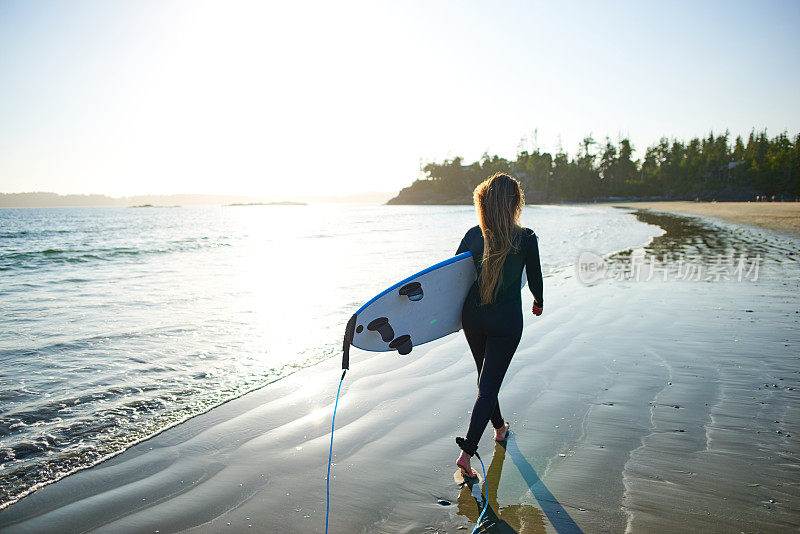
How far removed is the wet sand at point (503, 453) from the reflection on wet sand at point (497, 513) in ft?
0.04

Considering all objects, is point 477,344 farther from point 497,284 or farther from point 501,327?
point 497,284

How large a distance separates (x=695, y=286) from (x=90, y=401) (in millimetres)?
9870

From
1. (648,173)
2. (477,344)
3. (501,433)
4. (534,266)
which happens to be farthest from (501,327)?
(648,173)

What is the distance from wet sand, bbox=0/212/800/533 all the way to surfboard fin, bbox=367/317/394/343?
0.81 m

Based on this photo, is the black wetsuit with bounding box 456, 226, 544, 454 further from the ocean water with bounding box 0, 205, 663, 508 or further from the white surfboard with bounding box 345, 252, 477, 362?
the ocean water with bounding box 0, 205, 663, 508

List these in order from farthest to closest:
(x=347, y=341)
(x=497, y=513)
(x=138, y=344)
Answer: (x=138, y=344), (x=347, y=341), (x=497, y=513)

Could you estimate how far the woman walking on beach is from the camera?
2873 millimetres

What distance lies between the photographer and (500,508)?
2.61m

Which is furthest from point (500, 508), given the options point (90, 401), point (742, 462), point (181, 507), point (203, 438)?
point (90, 401)

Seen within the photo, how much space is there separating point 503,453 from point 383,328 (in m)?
1.25

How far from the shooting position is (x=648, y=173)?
369 feet

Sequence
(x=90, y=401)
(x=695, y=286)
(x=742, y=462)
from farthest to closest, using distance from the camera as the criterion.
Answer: (x=695, y=286) → (x=90, y=401) → (x=742, y=462)

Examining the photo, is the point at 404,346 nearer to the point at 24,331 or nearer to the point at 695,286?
the point at 24,331

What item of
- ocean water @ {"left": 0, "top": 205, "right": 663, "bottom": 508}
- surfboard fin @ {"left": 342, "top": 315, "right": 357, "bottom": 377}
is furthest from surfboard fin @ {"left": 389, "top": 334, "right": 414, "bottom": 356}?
ocean water @ {"left": 0, "top": 205, "right": 663, "bottom": 508}
